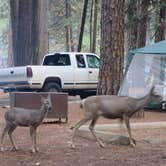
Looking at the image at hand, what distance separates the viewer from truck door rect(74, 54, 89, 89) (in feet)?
71.5

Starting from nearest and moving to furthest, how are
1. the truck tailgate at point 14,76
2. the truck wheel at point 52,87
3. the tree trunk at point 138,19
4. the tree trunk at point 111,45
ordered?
the tree trunk at point 111,45
the truck tailgate at point 14,76
the truck wheel at point 52,87
the tree trunk at point 138,19

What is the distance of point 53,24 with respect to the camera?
157ft

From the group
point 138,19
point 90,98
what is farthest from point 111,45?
point 138,19

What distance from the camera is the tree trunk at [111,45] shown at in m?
15.4

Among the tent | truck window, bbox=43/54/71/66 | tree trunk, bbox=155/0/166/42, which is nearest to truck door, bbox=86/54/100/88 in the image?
truck window, bbox=43/54/71/66

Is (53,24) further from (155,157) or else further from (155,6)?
(155,157)

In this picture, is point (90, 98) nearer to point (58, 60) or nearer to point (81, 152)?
point (81, 152)

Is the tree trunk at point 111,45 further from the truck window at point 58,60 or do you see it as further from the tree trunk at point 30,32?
the tree trunk at point 30,32

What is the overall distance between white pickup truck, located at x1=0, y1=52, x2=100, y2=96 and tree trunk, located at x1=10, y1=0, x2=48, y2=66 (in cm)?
411

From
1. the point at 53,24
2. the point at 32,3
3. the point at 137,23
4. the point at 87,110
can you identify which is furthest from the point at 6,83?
the point at 53,24

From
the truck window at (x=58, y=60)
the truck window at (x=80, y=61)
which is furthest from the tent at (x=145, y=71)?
the truck window at (x=58, y=60)

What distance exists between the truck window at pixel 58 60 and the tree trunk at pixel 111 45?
20.7ft

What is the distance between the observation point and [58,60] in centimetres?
2219

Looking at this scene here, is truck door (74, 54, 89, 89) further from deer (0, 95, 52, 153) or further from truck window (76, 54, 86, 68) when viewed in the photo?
deer (0, 95, 52, 153)
